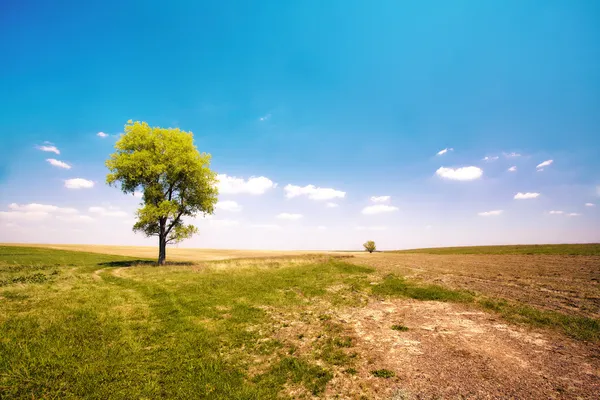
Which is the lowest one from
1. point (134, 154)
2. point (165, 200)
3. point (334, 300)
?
point (334, 300)

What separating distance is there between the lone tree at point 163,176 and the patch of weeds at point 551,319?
32845mm

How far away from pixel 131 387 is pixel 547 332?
51.3 ft

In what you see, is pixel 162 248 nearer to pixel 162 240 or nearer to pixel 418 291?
pixel 162 240

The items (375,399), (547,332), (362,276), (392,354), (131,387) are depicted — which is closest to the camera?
(375,399)

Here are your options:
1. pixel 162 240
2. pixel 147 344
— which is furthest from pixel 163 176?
pixel 147 344

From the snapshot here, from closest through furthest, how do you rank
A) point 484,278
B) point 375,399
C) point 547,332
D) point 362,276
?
point 375,399 < point 547,332 < point 484,278 < point 362,276

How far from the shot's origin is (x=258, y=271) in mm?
28172

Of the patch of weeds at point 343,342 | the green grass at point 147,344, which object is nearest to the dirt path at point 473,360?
the patch of weeds at point 343,342

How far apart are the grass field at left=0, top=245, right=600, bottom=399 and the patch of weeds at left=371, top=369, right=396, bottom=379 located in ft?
0.10

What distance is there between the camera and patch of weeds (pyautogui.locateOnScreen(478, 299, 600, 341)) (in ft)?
34.4

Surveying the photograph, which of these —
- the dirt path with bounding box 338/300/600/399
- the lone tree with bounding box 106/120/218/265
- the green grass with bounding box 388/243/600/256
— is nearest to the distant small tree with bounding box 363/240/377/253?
the green grass with bounding box 388/243/600/256

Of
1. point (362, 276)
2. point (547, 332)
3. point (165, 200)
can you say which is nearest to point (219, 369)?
point (547, 332)

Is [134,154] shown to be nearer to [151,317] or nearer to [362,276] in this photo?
[151,317]

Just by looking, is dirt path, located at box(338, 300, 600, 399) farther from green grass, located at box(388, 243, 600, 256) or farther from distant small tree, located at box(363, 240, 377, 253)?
distant small tree, located at box(363, 240, 377, 253)
